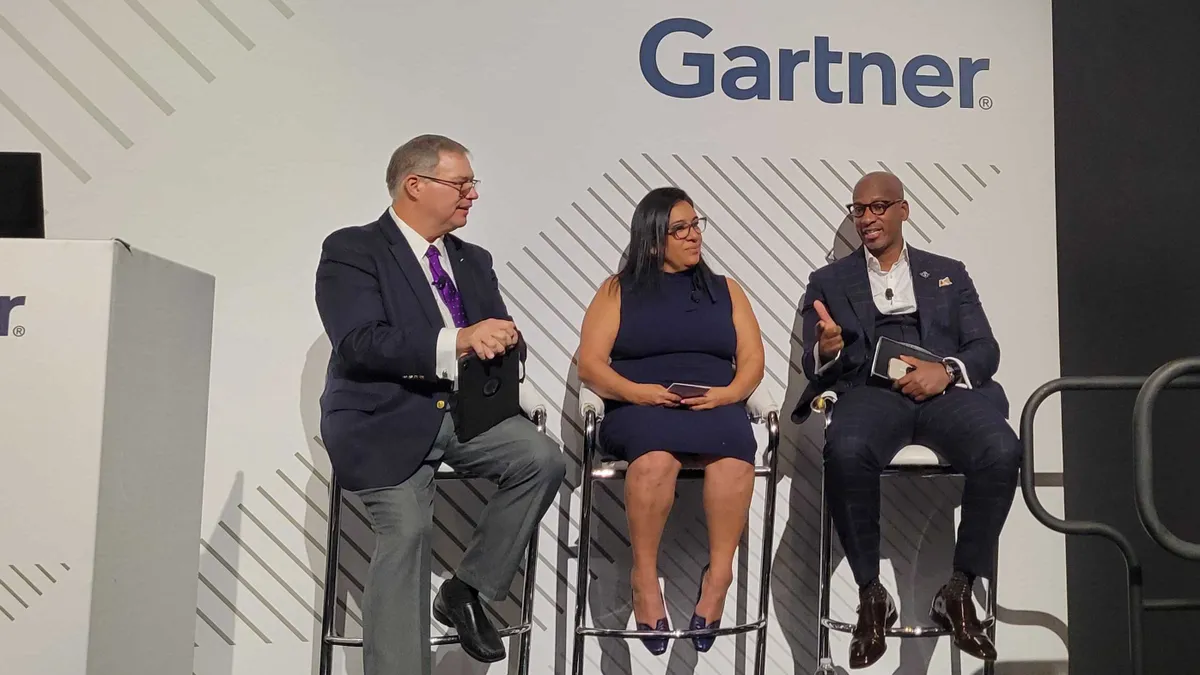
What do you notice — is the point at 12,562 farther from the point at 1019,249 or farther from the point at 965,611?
the point at 1019,249

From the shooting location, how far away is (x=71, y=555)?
6.29 ft

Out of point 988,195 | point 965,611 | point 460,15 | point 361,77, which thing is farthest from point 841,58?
point 965,611

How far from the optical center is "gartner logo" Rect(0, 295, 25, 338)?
6.34 feet

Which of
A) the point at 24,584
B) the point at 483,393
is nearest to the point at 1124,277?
the point at 483,393

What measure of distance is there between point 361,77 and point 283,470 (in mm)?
1216

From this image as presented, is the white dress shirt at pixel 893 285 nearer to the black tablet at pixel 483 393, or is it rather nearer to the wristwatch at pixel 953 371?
the wristwatch at pixel 953 371

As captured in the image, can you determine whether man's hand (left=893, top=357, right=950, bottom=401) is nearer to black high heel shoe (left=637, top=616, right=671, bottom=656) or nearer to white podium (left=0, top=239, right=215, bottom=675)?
black high heel shoe (left=637, top=616, right=671, bottom=656)

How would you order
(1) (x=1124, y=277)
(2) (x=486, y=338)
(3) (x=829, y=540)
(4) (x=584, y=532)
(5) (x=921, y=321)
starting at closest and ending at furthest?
1. (2) (x=486, y=338)
2. (4) (x=584, y=532)
3. (3) (x=829, y=540)
4. (5) (x=921, y=321)
5. (1) (x=1124, y=277)

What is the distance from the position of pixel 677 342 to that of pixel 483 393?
0.61 meters

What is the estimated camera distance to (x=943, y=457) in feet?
9.14

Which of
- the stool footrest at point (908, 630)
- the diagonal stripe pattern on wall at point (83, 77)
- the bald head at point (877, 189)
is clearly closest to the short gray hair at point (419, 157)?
the diagonal stripe pattern on wall at point (83, 77)

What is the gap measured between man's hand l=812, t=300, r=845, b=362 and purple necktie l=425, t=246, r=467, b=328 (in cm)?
99

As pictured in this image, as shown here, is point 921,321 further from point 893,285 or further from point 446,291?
point 446,291

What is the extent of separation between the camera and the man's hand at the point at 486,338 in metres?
2.37
